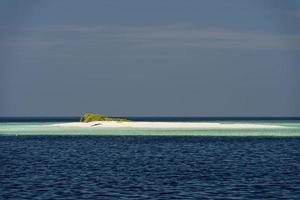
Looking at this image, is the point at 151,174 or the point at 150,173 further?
the point at 150,173

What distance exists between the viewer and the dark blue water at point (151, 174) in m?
41.6

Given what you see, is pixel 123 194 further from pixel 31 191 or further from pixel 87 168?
pixel 87 168

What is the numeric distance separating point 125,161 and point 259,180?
737 inches

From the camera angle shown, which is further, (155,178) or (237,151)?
(237,151)

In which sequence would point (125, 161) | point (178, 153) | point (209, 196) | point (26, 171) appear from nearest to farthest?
point (209, 196), point (26, 171), point (125, 161), point (178, 153)

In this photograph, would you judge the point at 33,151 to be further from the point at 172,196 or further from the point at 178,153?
the point at 172,196

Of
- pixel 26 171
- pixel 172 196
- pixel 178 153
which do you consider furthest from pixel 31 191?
pixel 178 153

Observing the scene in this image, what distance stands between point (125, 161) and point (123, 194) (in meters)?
23.2

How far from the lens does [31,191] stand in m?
42.1

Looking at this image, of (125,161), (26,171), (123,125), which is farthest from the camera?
(123,125)

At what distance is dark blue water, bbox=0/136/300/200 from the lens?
41562mm

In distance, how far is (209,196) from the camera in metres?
40.2

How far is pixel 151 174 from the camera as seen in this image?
51969mm

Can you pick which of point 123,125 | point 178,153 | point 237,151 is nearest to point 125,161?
point 178,153
